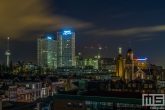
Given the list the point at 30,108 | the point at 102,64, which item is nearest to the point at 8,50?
the point at 102,64

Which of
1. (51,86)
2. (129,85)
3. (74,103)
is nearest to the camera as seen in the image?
(74,103)

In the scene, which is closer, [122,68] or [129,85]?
[129,85]

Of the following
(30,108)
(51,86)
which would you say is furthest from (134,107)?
(51,86)

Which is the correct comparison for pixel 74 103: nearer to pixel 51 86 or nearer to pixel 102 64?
pixel 51 86

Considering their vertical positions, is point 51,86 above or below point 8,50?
below

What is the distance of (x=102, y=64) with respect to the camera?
179 metres

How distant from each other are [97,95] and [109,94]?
156 centimetres

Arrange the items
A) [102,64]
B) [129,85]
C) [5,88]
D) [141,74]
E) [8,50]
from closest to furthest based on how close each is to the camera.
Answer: [5,88], [129,85], [141,74], [8,50], [102,64]

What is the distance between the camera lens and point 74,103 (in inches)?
1163

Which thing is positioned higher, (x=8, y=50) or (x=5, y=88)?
(x=8, y=50)

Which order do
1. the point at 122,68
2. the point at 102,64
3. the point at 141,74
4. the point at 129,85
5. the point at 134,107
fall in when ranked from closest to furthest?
the point at 134,107 → the point at 129,85 → the point at 141,74 → the point at 122,68 → the point at 102,64

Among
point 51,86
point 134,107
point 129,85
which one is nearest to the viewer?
point 134,107

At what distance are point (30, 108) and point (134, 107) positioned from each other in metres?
11.8

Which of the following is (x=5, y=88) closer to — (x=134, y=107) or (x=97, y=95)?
(x=97, y=95)
